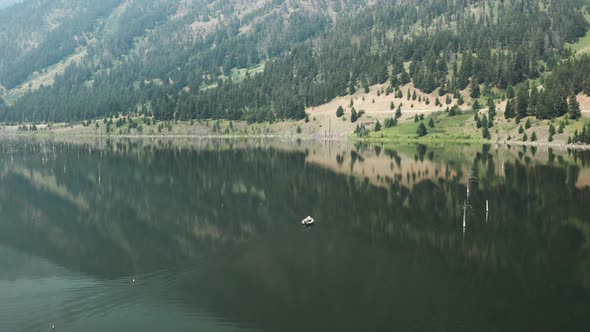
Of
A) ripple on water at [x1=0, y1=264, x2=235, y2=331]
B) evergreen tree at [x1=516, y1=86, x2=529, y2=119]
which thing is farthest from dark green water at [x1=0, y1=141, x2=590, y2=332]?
evergreen tree at [x1=516, y1=86, x2=529, y2=119]

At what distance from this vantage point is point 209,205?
7444 centimetres

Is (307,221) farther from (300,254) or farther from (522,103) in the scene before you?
(522,103)

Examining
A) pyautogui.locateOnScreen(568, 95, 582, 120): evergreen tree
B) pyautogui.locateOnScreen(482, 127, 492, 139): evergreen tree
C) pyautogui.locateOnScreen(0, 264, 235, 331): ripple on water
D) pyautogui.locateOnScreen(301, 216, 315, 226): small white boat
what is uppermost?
pyautogui.locateOnScreen(568, 95, 582, 120): evergreen tree

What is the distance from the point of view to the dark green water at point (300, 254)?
3584 centimetres

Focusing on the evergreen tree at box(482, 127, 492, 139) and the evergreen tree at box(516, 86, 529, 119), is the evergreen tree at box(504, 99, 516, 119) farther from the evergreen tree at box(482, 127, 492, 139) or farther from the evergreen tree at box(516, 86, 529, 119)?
the evergreen tree at box(482, 127, 492, 139)

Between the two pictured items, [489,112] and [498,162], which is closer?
[498,162]

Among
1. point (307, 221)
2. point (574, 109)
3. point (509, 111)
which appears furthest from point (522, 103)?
point (307, 221)

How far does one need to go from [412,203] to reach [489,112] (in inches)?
5172

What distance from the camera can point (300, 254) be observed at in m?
49.8

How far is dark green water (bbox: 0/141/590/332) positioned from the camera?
118 feet

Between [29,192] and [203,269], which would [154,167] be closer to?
[29,192]

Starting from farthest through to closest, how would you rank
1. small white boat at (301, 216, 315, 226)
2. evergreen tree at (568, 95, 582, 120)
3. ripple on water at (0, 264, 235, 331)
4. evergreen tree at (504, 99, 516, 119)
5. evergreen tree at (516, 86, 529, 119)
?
1. evergreen tree at (504, 99, 516, 119)
2. evergreen tree at (516, 86, 529, 119)
3. evergreen tree at (568, 95, 582, 120)
4. small white boat at (301, 216, 315, 226)
5. ripple on water at (0, 264, 235, 331)

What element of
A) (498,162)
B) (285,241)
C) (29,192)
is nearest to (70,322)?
(285,241)

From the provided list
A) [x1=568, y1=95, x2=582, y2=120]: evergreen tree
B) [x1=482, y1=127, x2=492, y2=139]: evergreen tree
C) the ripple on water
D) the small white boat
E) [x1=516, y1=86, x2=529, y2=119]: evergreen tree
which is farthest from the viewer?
[x1=482, y1=127, x2=492, y2=139]: evergreen tree
